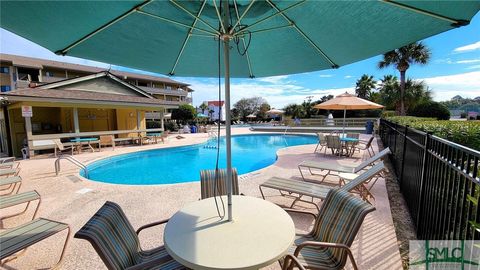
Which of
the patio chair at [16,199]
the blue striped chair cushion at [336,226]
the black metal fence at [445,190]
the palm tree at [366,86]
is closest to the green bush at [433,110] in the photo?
the palm tree at [366,86]

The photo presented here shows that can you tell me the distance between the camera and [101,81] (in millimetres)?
15023

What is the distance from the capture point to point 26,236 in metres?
2.46

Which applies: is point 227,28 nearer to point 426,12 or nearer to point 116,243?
point 426,12

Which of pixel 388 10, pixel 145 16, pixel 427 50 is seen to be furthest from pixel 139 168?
pixel 427 50

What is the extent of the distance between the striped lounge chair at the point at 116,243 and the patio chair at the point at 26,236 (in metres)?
1.09

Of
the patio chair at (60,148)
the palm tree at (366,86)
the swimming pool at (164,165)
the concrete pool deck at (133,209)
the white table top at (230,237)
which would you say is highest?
the palm tree at (366,86)

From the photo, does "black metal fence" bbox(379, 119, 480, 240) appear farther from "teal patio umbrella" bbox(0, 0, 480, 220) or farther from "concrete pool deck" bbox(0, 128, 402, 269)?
"teal patio umbrella" bbox(0, 0, 480, 220)

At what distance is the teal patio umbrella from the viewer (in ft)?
6.49

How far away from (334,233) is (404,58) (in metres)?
27.7

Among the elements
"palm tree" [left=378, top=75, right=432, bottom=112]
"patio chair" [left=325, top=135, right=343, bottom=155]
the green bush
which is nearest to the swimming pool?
"patio chair" [left=325, top=135, right=343, bottom=155]

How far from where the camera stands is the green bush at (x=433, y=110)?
2114cm

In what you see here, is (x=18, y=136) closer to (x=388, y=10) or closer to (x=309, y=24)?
(x=309, y=24)

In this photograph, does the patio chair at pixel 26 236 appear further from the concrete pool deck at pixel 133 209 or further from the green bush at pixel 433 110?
the green bush at pixel 433 110

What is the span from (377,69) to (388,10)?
2789cm
